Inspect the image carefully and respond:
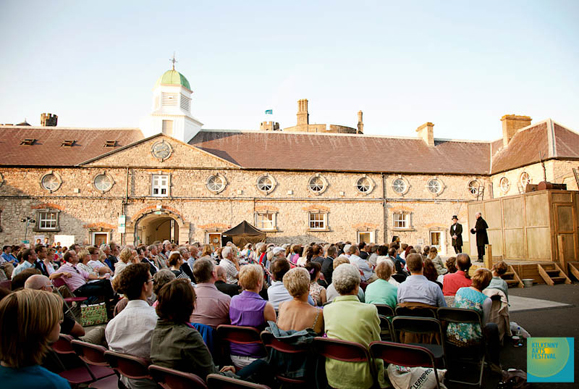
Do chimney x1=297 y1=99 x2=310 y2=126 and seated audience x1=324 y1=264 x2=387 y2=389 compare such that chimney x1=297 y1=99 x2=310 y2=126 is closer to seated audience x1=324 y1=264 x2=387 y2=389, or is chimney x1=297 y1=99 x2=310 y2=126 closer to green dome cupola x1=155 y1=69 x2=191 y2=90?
green dome cupola x1=155 y1=69 x2=191 y2=90

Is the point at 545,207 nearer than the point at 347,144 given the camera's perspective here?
Yes

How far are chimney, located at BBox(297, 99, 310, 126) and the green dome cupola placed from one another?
17.4 m

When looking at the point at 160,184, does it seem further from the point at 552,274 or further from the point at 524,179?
the point at 524,179

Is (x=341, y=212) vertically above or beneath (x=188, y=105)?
beneath

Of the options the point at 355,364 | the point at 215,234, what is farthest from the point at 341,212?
the point at 355,364

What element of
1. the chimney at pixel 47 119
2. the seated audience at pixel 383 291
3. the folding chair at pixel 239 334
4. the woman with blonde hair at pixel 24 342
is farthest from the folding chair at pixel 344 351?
the chimney at pixel 47 119

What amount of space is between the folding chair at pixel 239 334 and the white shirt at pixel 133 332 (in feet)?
2.54

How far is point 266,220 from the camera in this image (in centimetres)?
2400

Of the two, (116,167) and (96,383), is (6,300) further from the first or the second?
(116,167)

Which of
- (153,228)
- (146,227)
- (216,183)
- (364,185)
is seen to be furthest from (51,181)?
(364,185)

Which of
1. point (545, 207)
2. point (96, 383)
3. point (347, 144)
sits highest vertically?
point (347, 144)

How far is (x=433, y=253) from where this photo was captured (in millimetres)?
9297

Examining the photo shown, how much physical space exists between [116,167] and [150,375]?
22201 mm

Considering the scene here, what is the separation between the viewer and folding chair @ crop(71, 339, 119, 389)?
3.58 metres
